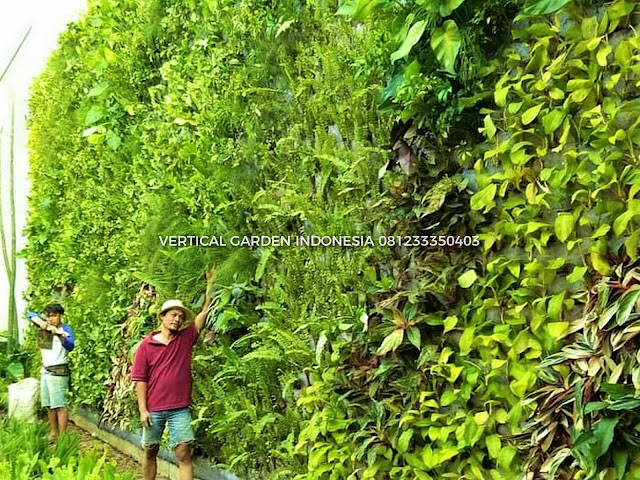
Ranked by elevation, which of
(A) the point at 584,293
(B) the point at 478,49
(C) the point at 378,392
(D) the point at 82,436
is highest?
(B) the point at 478,49

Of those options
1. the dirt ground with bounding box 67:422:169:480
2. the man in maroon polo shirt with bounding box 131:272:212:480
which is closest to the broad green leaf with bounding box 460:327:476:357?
the man in maroon polo shirt with bounding box 131:272:212:480

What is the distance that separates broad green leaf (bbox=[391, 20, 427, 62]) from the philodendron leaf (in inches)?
1.8

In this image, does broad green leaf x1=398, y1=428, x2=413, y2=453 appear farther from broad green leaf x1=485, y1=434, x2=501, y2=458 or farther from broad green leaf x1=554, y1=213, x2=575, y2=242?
broad green leaf x1=554, y1=213, x2=575, y2=242

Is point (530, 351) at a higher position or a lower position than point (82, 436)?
higher

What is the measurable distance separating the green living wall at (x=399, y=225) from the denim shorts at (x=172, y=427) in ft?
0.39

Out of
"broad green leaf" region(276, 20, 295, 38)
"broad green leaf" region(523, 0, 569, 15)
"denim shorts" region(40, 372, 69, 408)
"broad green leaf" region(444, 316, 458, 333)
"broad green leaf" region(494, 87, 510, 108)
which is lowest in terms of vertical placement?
"denim shorts" region(40, 372, 69, 408)

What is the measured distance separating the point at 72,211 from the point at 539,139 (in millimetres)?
4310

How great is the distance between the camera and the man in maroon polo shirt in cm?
346

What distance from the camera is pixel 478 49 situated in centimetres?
222

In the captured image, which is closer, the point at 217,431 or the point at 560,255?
the point at 560,255

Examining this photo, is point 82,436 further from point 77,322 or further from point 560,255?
point 560,255

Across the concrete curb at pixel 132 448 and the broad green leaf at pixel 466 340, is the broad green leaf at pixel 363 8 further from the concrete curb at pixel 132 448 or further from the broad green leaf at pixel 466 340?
the concrete curb at pixel 132 448

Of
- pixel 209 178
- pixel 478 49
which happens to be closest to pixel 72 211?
pixel 209 178

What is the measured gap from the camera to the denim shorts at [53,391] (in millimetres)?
4770
